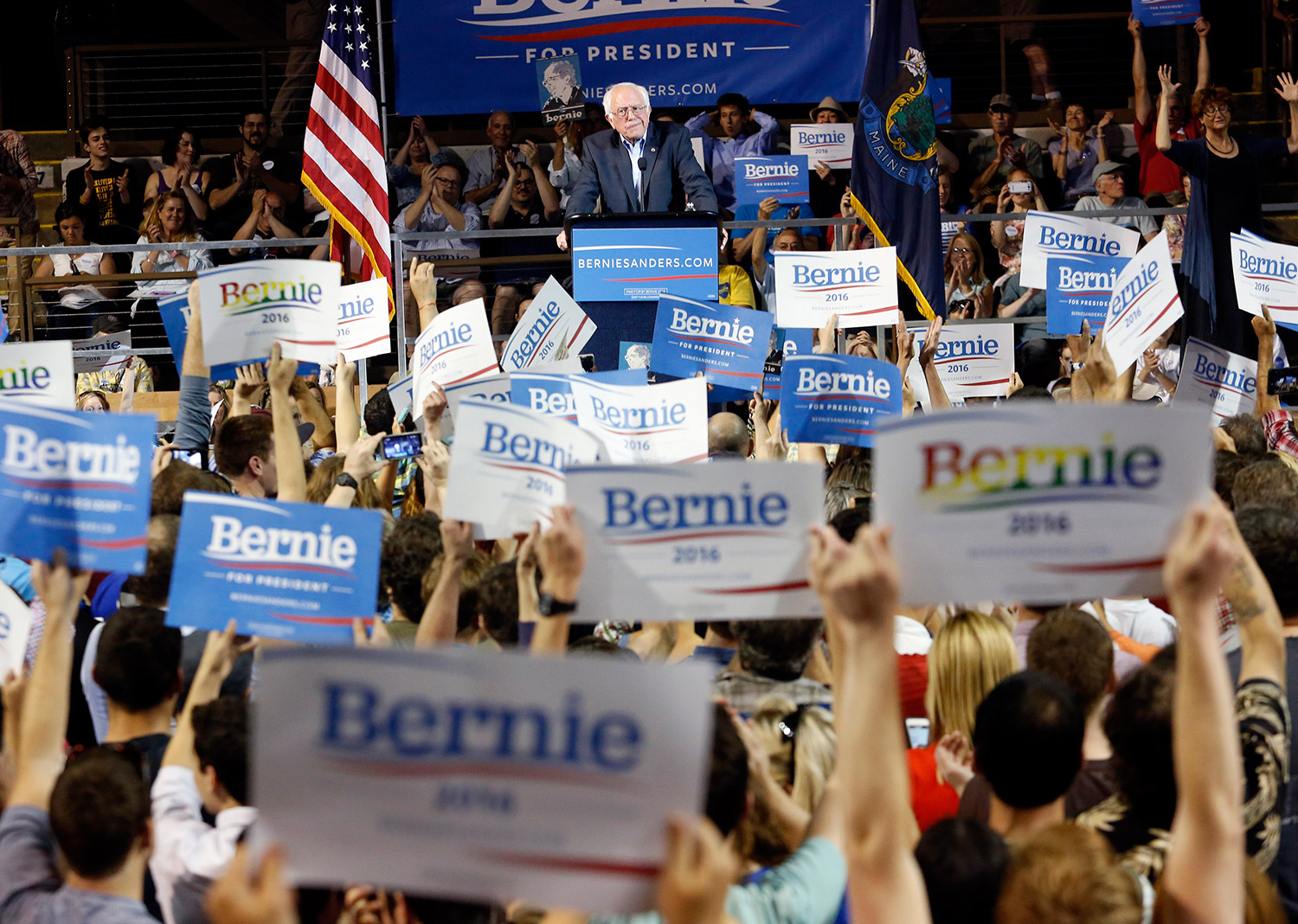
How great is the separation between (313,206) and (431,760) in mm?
11304

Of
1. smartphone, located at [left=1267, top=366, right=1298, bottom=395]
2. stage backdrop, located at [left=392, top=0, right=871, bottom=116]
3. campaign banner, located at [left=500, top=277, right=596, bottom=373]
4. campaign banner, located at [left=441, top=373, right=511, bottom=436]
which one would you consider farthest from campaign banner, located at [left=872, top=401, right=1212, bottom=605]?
stage backdrop, located at [left=392, top=0, right=871, bottom=116]

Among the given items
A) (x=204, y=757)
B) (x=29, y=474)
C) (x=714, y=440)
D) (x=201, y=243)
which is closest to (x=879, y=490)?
(x=204, y=757)

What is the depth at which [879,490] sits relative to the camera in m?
2.35

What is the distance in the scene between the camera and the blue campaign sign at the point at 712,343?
6938 mm

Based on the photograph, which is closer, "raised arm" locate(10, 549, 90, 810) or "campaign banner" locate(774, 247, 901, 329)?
"raised arm" locate(10, 549, 90, 810)

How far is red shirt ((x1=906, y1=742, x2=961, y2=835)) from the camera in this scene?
307 centimetres

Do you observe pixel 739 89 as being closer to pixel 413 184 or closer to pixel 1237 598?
pixel 413 184

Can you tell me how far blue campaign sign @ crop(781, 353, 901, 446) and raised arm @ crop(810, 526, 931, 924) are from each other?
11.5ft

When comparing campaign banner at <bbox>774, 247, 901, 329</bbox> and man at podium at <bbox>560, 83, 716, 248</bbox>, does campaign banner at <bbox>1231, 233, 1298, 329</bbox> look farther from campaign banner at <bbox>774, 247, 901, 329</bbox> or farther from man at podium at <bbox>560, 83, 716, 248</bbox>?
man at podium at <bbox>560, 83, 716, 248</bbox>

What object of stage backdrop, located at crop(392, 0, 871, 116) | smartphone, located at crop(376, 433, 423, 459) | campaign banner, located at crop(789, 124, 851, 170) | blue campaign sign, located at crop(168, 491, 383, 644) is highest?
stage backdrop, located at crop(392, 0, 871, 116)

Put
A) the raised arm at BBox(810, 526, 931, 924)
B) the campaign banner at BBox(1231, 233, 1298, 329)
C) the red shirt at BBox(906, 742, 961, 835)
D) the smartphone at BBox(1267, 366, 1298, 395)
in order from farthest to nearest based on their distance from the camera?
the campaign banner at BBox(1231, 233, 1298, 329), the smartphone at BBox(1267, 366, 1298, 395), the red shirt at BBox(906, 742, 961, 835), the raised arm at BBox(810, 526, 931, 924)

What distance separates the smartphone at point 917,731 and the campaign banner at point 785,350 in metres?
4.35

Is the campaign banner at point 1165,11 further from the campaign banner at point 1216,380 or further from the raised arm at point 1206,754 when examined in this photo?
the raised arm at point 1206,754

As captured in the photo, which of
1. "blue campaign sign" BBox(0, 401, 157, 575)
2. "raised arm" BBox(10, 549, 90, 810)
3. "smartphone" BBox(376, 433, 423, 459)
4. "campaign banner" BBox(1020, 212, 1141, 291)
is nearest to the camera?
"raised arm" BBox(10, 549, 90, 810)
